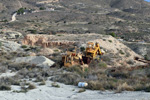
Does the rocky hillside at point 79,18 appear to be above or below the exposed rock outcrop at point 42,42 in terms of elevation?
above

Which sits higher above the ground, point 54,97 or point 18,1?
point 18,1

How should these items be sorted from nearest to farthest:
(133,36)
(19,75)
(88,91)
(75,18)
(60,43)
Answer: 1. (88,91)
2. (19,75)
3. (60,43)
4. (133,36)
5. (75,18)

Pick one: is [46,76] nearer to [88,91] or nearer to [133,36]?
[88,91]

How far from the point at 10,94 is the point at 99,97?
348cm

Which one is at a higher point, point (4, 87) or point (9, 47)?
point (4, 87)

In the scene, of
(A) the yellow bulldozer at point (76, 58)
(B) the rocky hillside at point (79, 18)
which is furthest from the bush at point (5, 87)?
(B) the rocky hillside at point (79, 18)

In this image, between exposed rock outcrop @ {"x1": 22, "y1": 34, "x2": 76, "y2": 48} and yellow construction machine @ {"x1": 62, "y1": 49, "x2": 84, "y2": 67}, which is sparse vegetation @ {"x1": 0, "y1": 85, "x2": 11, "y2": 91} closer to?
yellow construction machine @ {"x1": 62, "y1": 49, "x2": 84, "y2": 67}

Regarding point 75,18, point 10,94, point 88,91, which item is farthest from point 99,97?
point 75,18

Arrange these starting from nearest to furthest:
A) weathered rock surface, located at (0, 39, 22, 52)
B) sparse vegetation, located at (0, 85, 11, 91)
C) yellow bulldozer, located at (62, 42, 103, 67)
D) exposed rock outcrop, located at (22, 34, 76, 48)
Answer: sparse vegetation, located at (0, 85, 11, 91)
yellow bulldozer, located at (62, 42, 103, 67)
weathered rock surface, located at (0, 39, 22, 52)
exposed rock outcrop, located at (22, 34, 76, 48)

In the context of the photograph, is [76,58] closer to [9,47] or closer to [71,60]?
[71,60]

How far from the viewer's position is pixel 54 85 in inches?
448

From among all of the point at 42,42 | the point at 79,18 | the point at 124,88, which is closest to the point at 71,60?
the point at 124,88

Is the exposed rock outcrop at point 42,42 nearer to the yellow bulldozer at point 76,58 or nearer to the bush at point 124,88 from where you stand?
the yellow bulldozer at point 76,58

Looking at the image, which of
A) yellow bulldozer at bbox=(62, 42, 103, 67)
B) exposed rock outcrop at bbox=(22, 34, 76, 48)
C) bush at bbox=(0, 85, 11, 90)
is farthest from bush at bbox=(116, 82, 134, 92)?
exposed rock outcrop at bbox=(22, 34, 76, 48)
